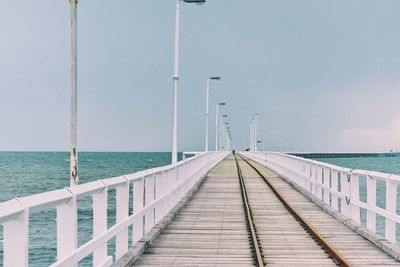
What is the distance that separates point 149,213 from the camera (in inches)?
560

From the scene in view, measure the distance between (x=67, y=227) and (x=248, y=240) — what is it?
6.95 meters

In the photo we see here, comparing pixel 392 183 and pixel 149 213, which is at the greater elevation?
pixel 392 183

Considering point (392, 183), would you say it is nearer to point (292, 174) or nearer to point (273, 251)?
point (273, 251)

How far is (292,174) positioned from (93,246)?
25.7m

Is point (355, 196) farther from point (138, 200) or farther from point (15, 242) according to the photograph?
point (15, 242)

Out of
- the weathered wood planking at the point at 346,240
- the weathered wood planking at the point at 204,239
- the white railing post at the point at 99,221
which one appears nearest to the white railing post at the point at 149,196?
the weathered wood planking at the point at 204,239

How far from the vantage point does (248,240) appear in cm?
1355

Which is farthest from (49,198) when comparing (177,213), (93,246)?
(177,213)

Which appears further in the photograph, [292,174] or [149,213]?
[292,174]

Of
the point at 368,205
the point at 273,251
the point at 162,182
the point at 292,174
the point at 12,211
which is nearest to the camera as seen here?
the point at 12,211

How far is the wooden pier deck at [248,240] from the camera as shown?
11109 millimetres

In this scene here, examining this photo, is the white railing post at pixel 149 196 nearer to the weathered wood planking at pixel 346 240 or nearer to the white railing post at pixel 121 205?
the white railing post at pixel 121 205

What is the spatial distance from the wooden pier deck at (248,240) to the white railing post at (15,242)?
514 centimetres

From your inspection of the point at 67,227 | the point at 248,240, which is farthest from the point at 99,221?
the point at 248,240
